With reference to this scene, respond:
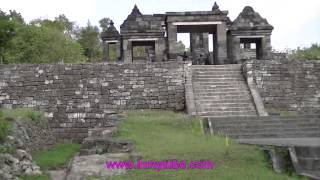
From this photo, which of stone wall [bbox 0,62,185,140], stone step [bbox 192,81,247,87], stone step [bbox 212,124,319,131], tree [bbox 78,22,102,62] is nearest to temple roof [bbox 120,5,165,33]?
stone wall [bbox 0,62,185,140]

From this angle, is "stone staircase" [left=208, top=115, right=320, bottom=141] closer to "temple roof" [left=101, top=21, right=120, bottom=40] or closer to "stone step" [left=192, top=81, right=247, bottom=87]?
"stone step" [left=192, top=81, right=247, bottom=87]

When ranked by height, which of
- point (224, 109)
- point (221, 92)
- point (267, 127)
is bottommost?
point (267, 127)

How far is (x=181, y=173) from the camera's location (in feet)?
25.7

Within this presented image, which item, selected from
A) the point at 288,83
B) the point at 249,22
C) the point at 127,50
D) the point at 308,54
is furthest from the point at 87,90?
the point at 308,54

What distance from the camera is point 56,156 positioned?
41.5ft

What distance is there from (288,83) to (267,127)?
4.91 meters

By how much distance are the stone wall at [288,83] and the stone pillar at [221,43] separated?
16.7 ft

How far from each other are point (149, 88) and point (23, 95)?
4614 millimetres

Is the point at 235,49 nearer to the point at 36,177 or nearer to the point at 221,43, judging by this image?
the point at 221,43

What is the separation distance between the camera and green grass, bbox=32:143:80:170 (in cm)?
1148

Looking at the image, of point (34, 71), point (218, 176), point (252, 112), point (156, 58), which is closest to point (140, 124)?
point (252, 112)

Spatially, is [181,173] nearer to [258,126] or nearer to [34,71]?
[258,126]

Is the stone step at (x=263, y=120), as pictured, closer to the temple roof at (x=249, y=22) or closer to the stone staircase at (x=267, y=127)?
the stone staircase at (x=267, y=127)

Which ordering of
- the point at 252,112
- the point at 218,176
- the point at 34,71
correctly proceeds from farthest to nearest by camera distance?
the point at 34,71 < the point at 252,112 < the point at 218,176
